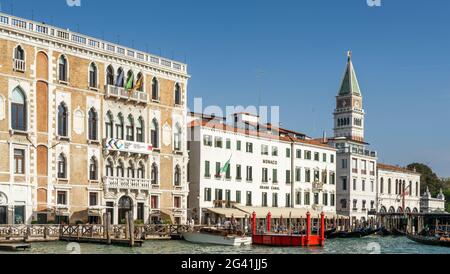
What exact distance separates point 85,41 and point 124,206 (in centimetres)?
986

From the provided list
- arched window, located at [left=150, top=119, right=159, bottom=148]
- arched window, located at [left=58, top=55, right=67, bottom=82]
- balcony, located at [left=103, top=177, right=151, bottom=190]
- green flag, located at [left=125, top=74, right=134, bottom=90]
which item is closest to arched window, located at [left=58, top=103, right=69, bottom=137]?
arched window, located at [left=58, top=55, right=67, bottom=82]

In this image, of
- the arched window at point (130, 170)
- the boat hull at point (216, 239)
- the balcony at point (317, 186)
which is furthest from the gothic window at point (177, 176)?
the balcony at point (317, 186)

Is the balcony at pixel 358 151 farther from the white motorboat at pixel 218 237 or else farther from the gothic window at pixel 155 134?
A: the white motorboat at pixel 218 237

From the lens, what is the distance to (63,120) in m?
36.8

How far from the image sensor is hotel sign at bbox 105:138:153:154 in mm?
38938

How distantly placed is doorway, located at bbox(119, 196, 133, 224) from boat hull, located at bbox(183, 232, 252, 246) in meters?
5.05

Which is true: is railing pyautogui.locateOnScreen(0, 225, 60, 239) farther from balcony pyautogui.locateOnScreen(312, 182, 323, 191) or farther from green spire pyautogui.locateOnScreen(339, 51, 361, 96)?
green spire pyautogui.locateOnScreen(339, 51, 361, 96)

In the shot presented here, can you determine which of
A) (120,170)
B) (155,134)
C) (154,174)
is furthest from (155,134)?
(120,170)

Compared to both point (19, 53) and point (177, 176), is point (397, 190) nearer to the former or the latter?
point (177, 176)

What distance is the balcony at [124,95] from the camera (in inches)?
1538

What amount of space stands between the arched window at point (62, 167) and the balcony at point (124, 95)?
4653 mm

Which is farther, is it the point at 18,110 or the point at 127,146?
the point at 127,146
